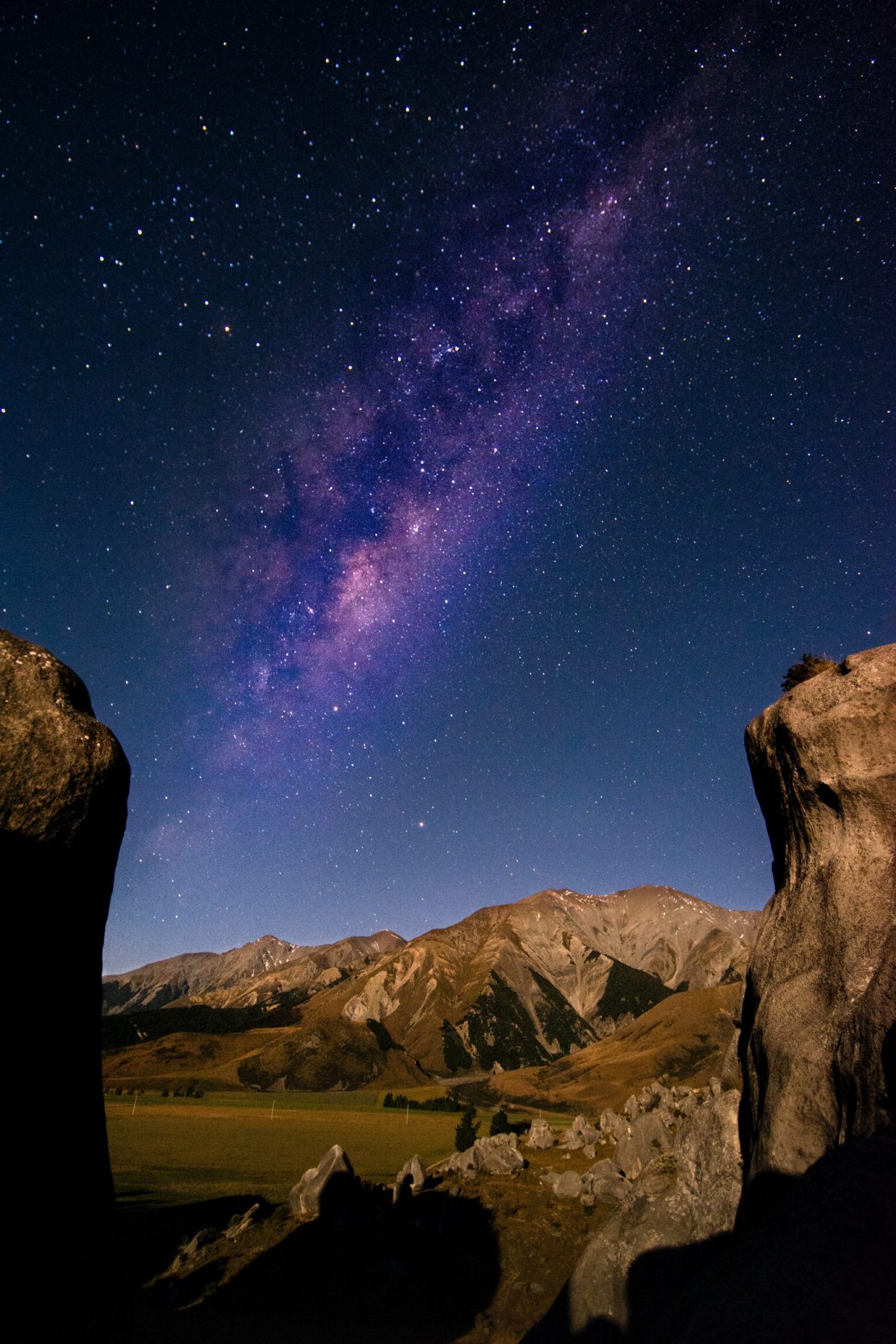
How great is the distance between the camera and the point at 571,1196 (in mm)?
21109

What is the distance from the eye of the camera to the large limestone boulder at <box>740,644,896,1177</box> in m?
8.32

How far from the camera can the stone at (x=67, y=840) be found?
637 cm

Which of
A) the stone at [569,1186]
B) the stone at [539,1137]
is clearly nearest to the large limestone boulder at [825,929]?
the stone at [569,1186]

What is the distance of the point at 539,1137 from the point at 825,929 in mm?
31443

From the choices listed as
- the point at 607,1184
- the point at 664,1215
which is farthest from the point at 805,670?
the point at 607,1184

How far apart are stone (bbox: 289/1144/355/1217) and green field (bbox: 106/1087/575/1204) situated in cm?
546

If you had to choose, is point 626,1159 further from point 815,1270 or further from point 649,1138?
point 815,1270

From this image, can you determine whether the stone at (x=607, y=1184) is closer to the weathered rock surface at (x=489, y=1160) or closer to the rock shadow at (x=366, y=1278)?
the rock shadow at (x=366, y=1278)

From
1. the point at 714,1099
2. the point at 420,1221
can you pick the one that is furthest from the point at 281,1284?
the point at 714,1099

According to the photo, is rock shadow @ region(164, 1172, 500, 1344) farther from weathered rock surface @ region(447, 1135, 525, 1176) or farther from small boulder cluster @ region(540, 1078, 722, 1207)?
weathered rock surface @ region(447, 1135, 525, 1176)

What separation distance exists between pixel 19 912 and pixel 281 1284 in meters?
17.5

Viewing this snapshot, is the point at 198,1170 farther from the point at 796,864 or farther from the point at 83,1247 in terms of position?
the point at 796,864

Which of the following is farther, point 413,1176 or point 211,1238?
point 413,1176

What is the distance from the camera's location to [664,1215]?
12.0 meters
